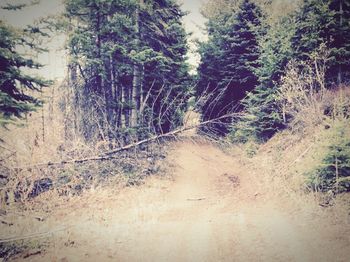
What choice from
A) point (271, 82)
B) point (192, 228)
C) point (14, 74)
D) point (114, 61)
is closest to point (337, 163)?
point (192, 228)

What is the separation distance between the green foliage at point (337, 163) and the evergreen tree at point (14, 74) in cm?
821

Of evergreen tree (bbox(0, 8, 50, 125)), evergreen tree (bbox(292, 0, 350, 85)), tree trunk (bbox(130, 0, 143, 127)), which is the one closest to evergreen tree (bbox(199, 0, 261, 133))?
evergreen tree (bbox(292, 0, 350, 85))

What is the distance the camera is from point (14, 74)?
25.5 feet

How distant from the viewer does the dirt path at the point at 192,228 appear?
5.61m

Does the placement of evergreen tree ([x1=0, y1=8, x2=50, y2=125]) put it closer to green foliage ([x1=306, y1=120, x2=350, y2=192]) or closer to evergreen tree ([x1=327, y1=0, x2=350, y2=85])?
green foliage ([x1=306, y1=120, x2=350, y2=192])

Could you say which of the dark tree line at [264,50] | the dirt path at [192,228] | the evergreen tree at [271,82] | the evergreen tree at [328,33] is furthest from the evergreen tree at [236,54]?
the dirt path at [192,228]

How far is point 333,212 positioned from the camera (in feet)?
21.1

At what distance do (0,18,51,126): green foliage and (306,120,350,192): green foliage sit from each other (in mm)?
8196

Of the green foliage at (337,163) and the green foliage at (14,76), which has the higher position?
the green foliage at (14,76)

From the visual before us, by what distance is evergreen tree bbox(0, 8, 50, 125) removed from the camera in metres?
7.42

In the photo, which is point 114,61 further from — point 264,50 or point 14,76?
point 264,50

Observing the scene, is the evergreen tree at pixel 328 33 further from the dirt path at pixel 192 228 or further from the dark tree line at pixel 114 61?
the dirt path at pixel 192 228

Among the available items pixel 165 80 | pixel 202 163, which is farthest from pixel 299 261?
pixel 165 80

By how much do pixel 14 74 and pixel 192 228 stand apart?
6.56 metres
